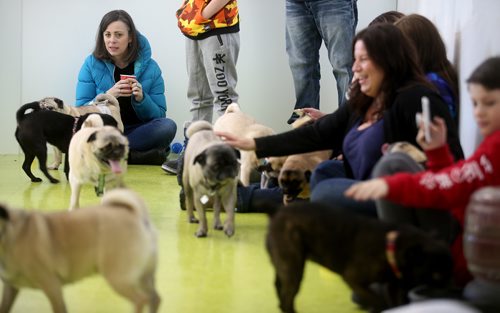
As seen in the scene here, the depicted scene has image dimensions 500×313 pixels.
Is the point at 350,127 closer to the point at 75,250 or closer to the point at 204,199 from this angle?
the point at 204,199

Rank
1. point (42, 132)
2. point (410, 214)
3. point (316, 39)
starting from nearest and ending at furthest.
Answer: point (410, 214) < point (42, 132) < point (316, 39)

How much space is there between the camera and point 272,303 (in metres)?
2.94

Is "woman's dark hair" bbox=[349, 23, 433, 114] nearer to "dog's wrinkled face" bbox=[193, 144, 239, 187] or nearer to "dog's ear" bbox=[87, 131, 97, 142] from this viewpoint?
"dog's wrinkled face" bbox=[193, 144, 239, 187]

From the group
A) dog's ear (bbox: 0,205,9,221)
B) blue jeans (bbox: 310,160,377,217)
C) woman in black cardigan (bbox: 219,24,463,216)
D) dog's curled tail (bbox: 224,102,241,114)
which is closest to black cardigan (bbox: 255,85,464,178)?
woman in black cardigan (bbox: 219,24,463,216)

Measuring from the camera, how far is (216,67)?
6.02 m

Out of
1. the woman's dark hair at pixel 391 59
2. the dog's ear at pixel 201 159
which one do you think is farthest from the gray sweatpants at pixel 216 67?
the woman's dark hair at pixel 391 59

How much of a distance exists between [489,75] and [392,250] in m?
0.69

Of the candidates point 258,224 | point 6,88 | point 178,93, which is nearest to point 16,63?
point 6,88

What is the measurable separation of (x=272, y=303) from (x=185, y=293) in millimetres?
368

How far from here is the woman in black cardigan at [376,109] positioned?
3066 mm

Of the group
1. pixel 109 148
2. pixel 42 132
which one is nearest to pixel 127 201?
pixel 109 148

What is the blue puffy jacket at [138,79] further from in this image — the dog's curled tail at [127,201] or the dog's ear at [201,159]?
the dog's curled tail at [127,201]

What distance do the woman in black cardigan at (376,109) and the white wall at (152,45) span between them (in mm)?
4699

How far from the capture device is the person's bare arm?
584 centimetres
